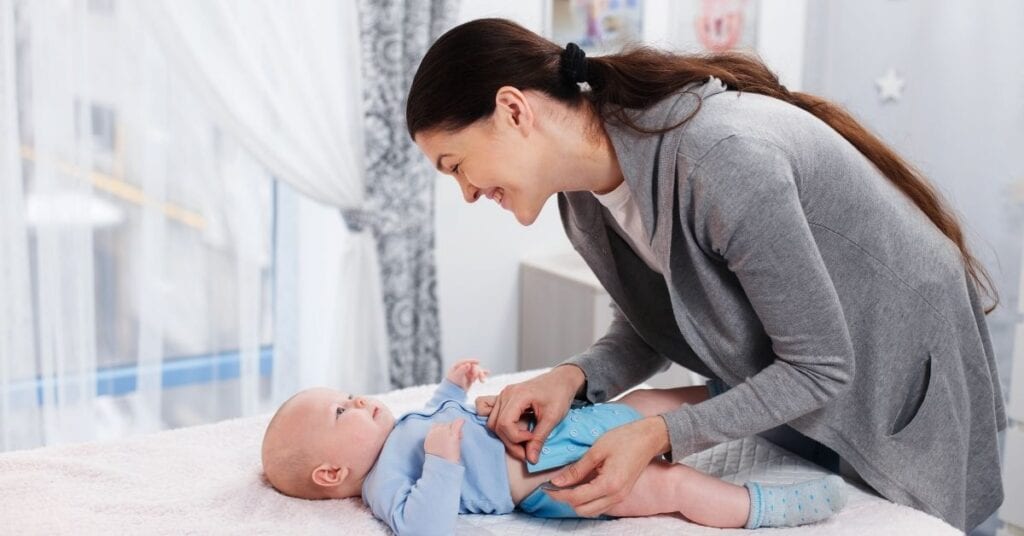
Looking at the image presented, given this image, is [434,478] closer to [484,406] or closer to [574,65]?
[484,406]

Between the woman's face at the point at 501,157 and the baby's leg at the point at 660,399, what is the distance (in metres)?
0.44

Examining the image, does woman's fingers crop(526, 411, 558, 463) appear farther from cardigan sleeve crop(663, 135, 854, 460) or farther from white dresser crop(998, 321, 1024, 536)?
white dresser crop(998, 321, 1024, 536)

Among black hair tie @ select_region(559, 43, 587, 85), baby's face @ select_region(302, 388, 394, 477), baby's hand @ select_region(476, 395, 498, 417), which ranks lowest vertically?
baby's face @ select_region(302, 388, 394, 477)

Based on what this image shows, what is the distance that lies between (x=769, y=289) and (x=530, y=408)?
461 mm

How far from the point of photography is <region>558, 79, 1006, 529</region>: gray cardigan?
4.32 ft

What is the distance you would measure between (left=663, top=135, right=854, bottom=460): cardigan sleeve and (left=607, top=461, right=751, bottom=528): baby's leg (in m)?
0.09

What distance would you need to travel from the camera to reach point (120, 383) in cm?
271

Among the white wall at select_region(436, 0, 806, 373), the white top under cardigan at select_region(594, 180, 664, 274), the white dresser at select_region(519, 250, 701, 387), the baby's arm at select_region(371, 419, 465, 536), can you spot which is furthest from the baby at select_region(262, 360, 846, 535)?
the white wall at select_region(436, 0, 806, 373)

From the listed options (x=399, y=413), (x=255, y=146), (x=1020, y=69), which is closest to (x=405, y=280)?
(x=255, y=146)

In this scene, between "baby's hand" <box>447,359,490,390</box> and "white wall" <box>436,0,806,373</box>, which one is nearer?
"baby's hand" <box>447,359,490,390</box>

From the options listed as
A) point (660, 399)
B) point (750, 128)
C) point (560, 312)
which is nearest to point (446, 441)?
point (660, 399)

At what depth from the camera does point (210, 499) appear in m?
1.55

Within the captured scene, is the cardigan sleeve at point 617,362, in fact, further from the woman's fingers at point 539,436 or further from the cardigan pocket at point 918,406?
the cardigan pocket at point 918,406

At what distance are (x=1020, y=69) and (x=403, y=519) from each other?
91.4 inches
